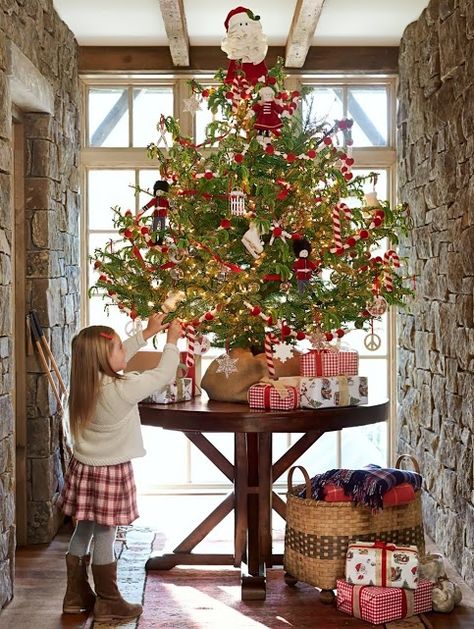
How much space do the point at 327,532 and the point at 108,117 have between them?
3.14 meters

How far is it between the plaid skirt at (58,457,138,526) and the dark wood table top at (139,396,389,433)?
35 centimetres

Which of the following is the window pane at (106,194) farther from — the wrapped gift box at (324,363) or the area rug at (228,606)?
the area rug at (228,606)

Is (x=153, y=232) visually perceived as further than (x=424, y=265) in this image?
No

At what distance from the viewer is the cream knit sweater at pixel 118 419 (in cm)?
377

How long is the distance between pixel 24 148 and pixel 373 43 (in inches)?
84.7

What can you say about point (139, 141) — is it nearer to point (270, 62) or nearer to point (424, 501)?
point (270, 62)

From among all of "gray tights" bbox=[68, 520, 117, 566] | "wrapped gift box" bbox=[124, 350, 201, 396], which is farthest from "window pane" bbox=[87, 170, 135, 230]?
"gray tights" bbox=[68, 520, 117, 566]

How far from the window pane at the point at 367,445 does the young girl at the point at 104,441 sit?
2.57m

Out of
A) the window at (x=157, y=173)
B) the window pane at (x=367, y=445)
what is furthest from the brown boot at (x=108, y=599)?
the window pane at (x=367, y=445)

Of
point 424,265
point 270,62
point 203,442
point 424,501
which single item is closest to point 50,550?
point 203,442

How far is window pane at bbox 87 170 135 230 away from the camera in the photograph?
20.1ft

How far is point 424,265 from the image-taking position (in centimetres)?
520

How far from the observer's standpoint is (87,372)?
376 cm

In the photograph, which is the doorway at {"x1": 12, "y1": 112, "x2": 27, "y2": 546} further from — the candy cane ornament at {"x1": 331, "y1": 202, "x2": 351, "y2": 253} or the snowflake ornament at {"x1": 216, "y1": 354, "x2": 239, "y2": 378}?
the candy cane ornament at {"x1": 331, "y1": 202, "x2": 351, "y2": 253}
